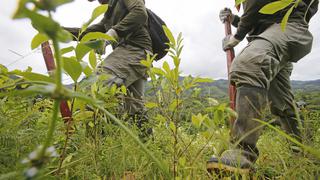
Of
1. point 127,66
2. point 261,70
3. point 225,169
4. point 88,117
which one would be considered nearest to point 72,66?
point 88,117

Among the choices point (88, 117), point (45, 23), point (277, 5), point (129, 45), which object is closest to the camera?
point (45, 23)

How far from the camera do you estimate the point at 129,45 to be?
3180mm

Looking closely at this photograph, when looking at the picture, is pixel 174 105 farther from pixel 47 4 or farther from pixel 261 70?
pixel 261 70

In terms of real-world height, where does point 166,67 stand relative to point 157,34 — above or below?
below

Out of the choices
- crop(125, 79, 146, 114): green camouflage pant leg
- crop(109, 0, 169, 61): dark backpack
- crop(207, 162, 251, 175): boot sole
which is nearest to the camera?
crop(207, 162, 251, 175): boot sole

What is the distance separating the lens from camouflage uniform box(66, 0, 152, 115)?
3.00 meters

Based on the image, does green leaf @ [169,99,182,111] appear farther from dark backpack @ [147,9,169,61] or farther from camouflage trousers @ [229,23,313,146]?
dark backpack @ [147,9,169,61]

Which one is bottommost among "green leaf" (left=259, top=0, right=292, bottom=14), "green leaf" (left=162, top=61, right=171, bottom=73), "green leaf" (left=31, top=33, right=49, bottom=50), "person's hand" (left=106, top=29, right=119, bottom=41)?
"green leaf" (left=162, top=61, right=171, bottom=73)

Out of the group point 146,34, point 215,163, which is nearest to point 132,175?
point 215,163

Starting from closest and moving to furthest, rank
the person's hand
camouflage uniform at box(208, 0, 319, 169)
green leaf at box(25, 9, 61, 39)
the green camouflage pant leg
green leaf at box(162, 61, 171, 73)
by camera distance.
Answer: green leaf at box(25, 9, 61, 39)
green leaf at box(162, 61, 171, 73)
camouflage uniform at box(208, 0, 319, 169)
the person's hand
the green camouflage pant leg

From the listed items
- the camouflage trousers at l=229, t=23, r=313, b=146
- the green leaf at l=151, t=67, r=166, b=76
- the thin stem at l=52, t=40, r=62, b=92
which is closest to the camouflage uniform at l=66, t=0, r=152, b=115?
the camouflage trousers at l=229, t=23, r=313, b=146

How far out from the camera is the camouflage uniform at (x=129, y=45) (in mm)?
3002

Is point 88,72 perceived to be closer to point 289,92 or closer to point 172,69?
point 172,69

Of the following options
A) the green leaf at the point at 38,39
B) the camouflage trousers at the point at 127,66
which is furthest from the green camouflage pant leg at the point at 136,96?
the green leaf at the point at 38,39
